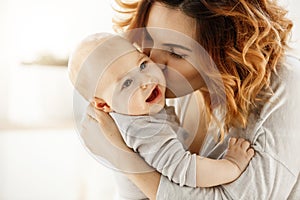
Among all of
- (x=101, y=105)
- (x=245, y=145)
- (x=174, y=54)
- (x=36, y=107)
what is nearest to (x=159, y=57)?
(x=174, y=54)

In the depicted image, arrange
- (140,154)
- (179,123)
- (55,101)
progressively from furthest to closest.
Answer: (55,101) < (179,123) < (140,154)

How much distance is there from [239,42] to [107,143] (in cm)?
37

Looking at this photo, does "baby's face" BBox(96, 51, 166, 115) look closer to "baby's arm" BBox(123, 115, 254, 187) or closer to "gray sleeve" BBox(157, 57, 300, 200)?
"baby's arm" BBox(123, 115, 254, 187)

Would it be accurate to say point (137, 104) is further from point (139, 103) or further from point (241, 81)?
point (241, 81)

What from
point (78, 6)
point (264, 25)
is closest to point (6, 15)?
point (78, 6)

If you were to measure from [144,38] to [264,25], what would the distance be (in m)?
0.27

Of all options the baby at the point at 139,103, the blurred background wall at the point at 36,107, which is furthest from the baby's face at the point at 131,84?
the blurred background wall at the point at 36,107

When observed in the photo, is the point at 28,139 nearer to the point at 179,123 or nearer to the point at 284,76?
the point at 179,123

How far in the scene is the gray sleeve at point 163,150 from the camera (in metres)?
1.13

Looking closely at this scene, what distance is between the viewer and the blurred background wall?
242 cm

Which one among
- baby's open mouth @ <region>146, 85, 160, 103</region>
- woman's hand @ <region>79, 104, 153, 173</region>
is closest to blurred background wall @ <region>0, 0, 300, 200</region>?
woman's hand @ <region>79, 104, 153, 173</region>

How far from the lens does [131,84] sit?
3.65 ft

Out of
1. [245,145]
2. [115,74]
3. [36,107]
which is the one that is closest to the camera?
[115,74]

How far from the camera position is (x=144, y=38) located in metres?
1.23
